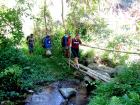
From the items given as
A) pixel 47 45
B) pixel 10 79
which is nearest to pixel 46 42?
pixel 47 45

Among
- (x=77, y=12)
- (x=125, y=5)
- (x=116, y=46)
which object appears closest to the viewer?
(x=116, y=46)

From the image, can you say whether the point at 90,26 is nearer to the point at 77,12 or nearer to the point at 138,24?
the point at 77,12

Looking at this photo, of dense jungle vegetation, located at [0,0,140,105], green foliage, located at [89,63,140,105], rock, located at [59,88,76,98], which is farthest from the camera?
rock, located at [59,88,76,98]

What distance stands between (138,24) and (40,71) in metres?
6.50

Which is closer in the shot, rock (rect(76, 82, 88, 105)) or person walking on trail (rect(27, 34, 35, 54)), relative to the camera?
rock (rect(76, 82, 88, 105))

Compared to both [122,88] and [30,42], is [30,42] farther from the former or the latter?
[122,88]

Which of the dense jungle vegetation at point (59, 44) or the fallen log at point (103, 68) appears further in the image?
the fallen log at point (103, 68)

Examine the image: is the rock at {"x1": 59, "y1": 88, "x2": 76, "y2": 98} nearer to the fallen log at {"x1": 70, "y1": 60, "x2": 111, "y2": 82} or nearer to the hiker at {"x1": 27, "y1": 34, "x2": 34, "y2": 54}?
the fallen log at {"x1": 70, "y1": 60, "x2": 111, "y2": 82}

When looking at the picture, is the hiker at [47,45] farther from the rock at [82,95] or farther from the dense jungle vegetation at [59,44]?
the rock at [82,95]

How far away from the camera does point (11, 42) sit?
48.4ft

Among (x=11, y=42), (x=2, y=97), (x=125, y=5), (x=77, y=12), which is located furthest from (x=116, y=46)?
(x=125, y=5)

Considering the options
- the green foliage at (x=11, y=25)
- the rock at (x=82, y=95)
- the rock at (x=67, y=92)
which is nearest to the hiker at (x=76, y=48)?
the rock at (x=82, y=95)

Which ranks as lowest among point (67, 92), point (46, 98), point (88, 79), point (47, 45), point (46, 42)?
point (46, 98)

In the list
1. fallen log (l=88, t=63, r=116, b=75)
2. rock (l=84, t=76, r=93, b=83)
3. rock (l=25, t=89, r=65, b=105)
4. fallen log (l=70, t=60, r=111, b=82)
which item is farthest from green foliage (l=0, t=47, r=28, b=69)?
fallen log (l=88, t=63, r=116, b=75)
